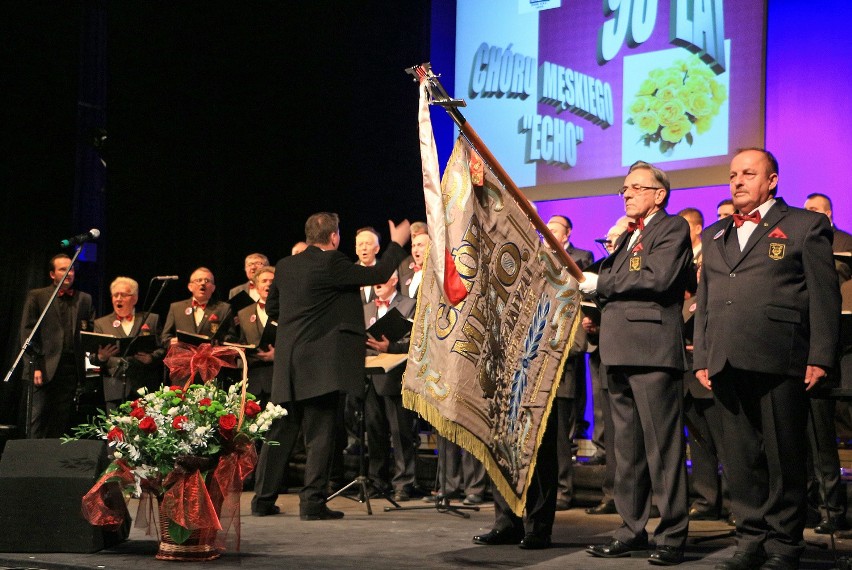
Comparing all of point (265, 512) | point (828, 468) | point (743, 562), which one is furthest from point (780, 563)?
point (265, 512)

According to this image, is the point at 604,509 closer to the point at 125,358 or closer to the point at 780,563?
the point at 780,563

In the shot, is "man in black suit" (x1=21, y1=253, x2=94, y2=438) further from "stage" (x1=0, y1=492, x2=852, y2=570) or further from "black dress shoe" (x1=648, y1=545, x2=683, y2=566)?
"black dress shoe" (x1=648, y1=545, x2=683, y2=566)

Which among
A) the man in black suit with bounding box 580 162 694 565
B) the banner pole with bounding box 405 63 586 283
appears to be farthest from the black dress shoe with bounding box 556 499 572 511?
the banner pole with bounding box 405 63 586 283

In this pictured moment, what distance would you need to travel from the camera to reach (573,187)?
29.3ft

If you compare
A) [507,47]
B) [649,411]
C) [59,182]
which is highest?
[507,47]

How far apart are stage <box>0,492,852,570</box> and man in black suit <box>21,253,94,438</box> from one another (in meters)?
2.67

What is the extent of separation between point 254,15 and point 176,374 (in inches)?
252

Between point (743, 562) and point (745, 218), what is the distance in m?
1.39

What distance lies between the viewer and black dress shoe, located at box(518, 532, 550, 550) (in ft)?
14.7

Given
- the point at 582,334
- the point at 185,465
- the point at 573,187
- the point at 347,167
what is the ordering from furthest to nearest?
the point at 347,167 < the point at 573,187 < the point at 582,334 < the point at 185,465

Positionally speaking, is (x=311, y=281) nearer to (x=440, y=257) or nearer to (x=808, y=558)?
(x=440, y=257)

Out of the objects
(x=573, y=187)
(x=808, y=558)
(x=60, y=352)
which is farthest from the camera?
(x=573, y=187)

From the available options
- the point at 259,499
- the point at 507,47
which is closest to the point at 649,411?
the point at 259,499

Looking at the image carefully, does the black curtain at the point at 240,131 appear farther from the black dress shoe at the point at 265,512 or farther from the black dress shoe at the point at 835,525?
the black dress shoe at the point at 835,525
